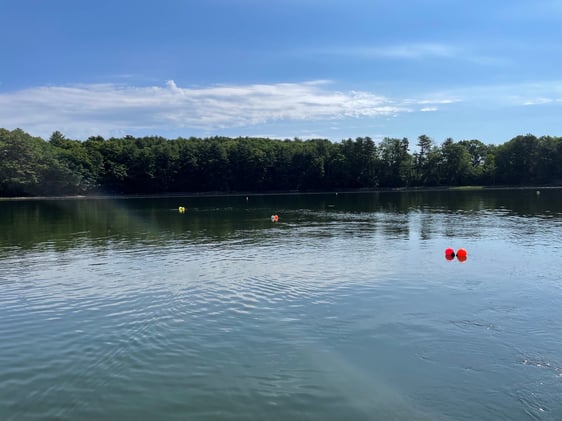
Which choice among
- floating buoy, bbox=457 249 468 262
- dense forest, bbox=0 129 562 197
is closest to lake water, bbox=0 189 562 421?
floating buoy, bbox=457 249 468 262

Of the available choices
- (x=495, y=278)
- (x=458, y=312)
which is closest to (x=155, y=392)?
(x=458, y=312)

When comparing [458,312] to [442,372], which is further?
[458,312]

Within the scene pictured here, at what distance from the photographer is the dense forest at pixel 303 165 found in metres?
138

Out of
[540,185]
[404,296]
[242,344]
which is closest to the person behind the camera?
[242,344]

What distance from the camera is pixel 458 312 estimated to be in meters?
15.4

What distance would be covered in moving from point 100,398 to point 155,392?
1.09m

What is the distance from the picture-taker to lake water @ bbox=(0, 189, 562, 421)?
31.6 ft

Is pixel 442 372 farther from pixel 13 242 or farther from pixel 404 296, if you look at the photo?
pixel 13 242

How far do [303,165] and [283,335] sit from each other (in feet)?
445

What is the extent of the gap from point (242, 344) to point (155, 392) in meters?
3.07

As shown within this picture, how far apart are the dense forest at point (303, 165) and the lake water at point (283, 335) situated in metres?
116

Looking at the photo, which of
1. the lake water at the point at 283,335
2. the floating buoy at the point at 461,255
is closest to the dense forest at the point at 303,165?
the lake water at the point at 283,335

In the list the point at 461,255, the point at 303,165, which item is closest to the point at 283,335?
the point at 461,255

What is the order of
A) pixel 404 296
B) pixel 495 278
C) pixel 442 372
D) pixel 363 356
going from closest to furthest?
pixel 442 372
pixel 363 356
pixel 404 296
pixel 495 278
